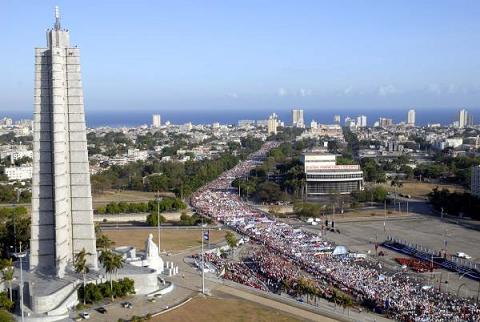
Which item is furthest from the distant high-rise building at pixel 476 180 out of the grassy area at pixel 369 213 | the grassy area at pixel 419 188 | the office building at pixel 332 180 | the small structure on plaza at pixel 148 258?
the small structure on plaza at pixel 148 258

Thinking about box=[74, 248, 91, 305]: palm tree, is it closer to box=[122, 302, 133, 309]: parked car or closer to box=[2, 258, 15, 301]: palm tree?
box=[122, 302, 133, 309]: parked car

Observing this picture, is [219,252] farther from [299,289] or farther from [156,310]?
[156,310]

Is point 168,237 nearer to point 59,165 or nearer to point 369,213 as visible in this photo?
point 59,165

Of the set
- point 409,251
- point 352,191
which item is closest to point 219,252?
point 409,251

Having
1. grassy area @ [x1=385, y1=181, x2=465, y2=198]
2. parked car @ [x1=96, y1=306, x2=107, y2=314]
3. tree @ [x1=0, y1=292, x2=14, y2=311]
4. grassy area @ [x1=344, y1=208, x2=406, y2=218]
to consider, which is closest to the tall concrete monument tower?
tree @ [x1=0, y1=292, x2=14, y2=311]

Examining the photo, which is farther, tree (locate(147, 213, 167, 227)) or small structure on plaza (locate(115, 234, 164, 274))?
tree (locate(147, 213, 167, 227))
